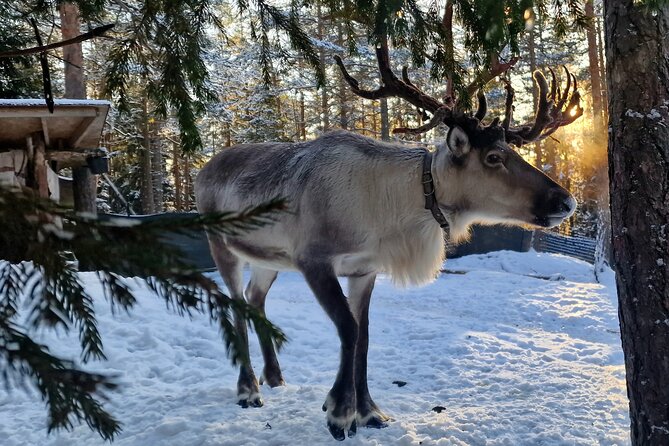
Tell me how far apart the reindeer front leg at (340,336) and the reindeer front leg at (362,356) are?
0.21m

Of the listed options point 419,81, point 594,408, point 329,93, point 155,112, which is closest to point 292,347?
point 594,408

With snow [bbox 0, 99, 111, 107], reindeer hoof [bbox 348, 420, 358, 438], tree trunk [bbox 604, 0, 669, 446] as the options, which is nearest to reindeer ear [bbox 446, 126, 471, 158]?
tree trunk [bbox 604, 0, 669, 446]

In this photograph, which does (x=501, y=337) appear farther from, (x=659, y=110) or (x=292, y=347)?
(x=659, y=110)

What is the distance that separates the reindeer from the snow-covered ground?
372mm

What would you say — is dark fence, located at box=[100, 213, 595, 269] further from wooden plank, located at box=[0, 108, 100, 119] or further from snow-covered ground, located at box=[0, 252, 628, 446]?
wooden plank, located at box=[0, 108, 100, 119]

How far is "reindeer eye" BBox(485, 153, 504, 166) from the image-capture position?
3742 mm

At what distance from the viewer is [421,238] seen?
12.9 ft

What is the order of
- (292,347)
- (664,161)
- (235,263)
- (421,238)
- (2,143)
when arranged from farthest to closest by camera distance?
(2,143) < (292,347) < (235,263) < (421,238) < (664,161)

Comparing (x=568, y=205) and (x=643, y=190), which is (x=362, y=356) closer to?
(x=568, y=205)

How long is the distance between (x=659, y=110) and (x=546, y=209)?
1145 millimetres

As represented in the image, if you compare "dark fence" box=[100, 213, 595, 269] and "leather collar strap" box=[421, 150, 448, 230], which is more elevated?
"leather collar strap" box=[421, 150, 448, 230]

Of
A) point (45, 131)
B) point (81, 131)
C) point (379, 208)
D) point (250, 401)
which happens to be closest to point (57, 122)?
point (45, 131)

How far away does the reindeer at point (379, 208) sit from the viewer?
12.2ft

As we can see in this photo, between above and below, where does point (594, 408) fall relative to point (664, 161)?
below
